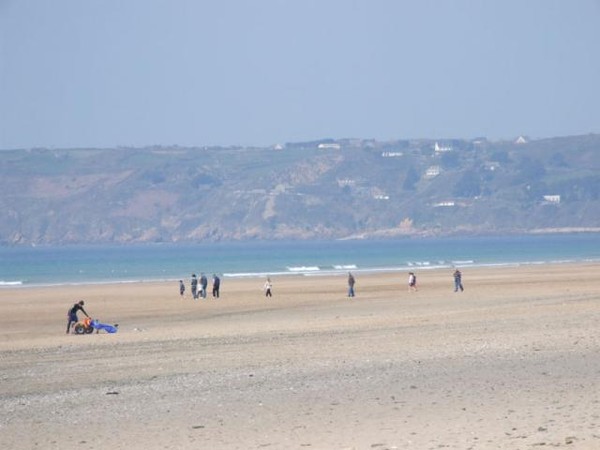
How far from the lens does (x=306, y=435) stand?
1133cm

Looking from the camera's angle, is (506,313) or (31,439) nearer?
(31,439)

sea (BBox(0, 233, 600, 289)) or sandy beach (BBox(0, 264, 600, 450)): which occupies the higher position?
sea (BBox(0, 233, 600, 289))

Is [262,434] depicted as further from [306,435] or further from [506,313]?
[506,313]

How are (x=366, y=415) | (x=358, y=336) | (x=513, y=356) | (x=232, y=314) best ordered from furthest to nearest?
(x=232, y=314) < (x=358, y=336) < (x=513, y=356) < (x=366, y=415)

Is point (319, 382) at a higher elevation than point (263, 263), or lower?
lower

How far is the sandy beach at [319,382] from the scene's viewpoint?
11.3m

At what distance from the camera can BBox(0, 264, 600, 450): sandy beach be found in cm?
1133

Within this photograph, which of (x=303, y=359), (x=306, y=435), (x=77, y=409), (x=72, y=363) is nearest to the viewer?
(x=306, y=435)

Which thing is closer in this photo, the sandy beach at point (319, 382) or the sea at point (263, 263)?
the sandy beach at point (319, 382)

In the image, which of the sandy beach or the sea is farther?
the sea

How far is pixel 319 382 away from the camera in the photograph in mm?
14906

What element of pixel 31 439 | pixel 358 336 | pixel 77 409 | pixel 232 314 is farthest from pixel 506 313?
pixel 31 439

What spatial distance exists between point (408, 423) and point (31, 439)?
372 centimetres

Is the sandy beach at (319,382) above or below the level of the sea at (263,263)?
below
